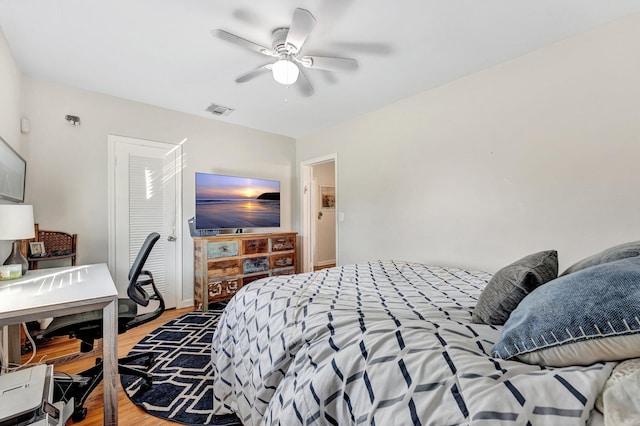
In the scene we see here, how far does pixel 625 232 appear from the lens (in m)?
1.89

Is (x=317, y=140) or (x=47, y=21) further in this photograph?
(x=317, y=140)

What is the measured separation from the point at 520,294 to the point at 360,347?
2.19 ft

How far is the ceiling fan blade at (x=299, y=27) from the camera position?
1570mm

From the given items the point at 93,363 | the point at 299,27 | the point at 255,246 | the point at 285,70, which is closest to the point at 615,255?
the point at 299,27

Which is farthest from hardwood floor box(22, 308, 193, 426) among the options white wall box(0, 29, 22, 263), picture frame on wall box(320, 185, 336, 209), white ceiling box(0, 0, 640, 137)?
picture frame on wall box(320, 185, 336, 209)

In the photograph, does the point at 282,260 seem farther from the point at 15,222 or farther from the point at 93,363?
the point at 15,222

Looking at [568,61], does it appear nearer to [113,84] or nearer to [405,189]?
[405,189]

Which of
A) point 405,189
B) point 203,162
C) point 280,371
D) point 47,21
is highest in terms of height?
point 47,21

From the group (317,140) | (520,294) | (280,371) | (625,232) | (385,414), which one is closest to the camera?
(385,414)

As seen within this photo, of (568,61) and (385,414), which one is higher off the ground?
(568,61)

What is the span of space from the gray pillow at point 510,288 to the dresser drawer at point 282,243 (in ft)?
9.99

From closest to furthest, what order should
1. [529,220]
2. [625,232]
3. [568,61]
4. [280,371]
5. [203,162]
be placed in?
[280,371], [625,232], [568,61], [529,220], [203,162]

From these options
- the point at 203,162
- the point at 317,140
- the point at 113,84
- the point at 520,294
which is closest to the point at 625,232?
the point at 520,294

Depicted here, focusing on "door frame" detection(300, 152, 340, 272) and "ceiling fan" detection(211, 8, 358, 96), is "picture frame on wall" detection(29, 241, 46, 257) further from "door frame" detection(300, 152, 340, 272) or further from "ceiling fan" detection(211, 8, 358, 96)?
"door frame" detection(300, 152, 340, 272)
